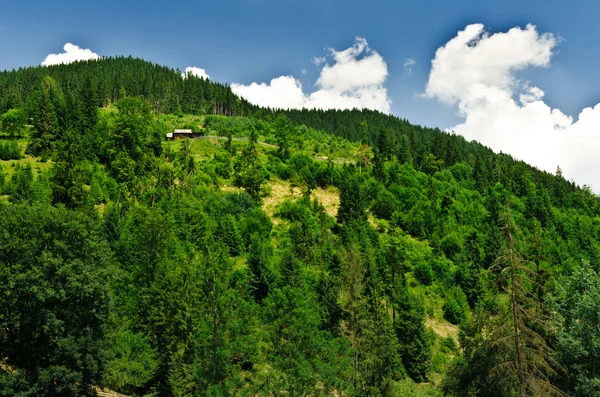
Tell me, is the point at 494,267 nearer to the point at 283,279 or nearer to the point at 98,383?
the point at 98,383

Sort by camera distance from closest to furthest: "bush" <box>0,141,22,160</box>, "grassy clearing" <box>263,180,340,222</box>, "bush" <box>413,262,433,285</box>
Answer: "bush" <box>413,262,433,285</box> < "bush" <box>0,141,22,160</box> < "grassy clearing" <box>263,180,340,222</box>

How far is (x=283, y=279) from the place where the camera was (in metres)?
46.5

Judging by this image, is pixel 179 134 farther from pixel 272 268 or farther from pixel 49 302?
pixel 49 302

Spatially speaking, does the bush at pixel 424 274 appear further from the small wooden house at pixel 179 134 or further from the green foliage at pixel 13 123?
the green foliage at pixel 13 123

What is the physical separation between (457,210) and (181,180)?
6302 cm

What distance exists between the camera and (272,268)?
2028 inches

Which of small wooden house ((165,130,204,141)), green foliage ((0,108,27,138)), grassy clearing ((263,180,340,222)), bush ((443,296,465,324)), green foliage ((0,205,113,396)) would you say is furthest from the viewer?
small wooden house ((165,130,204,141))

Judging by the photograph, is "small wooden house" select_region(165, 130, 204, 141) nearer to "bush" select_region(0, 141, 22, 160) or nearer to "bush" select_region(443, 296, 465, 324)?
"bush" select_region(0, 141, 22, 160)

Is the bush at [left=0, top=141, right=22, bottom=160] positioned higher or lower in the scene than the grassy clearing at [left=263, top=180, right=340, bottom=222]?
higher

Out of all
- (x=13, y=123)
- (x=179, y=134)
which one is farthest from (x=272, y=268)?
(x=13, y=123)

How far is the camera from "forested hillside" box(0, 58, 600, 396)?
2255 centimetres

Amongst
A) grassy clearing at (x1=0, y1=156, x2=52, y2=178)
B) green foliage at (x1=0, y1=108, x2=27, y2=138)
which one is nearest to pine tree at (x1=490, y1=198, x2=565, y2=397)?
grassy clearing at (x1=0, y1=156, x2=52, y2=178)

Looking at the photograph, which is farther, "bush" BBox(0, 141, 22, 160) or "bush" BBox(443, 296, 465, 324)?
"bush" BBox(0, 141, 22, 160)

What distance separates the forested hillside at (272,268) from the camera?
22.5 meters
